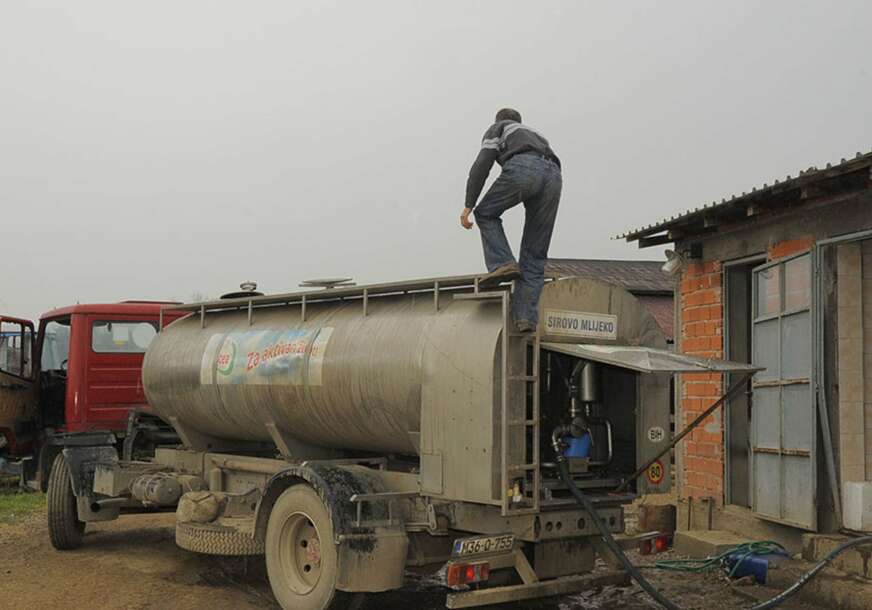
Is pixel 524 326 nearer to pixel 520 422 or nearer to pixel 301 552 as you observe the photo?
Result: pixel 520 422

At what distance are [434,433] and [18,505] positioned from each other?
8.92 metres

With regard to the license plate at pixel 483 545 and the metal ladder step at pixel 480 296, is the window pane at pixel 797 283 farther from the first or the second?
the license plate at pixel 483 545

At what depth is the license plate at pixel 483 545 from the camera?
5.86m

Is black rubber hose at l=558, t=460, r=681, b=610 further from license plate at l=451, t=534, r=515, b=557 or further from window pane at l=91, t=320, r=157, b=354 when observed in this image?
window pane at l=91, t=320, r=157, b=354

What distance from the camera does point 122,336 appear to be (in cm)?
1109

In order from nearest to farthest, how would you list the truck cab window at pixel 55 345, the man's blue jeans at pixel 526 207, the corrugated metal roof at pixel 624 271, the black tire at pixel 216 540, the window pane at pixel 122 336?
the man's blue jeans at pixel 526 207
the black tire at pixel 216 540
the window pane at pixel 122 336
the truck cab window at pixel 55 345
the corrugated metal roof at pixel 624 271

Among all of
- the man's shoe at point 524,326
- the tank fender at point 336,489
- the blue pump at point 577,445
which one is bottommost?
the tank fender at point 336,489

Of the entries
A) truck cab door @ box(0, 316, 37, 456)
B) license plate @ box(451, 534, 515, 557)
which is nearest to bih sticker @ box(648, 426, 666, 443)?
license plate @ box(451, 534, 515, 557)

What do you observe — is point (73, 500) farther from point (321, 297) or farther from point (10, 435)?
point (321, 297)

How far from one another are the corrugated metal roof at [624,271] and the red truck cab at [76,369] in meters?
13.2

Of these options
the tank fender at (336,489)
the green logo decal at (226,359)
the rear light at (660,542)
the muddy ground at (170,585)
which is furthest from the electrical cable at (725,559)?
the green logo decal at (226,359)

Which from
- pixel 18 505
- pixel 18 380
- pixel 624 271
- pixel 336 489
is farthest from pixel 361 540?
pixel 624 271

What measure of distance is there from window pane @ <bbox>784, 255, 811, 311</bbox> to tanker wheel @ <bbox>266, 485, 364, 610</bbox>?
15.7ft

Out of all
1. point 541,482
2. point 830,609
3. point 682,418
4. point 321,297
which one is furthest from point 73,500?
point 830,609
